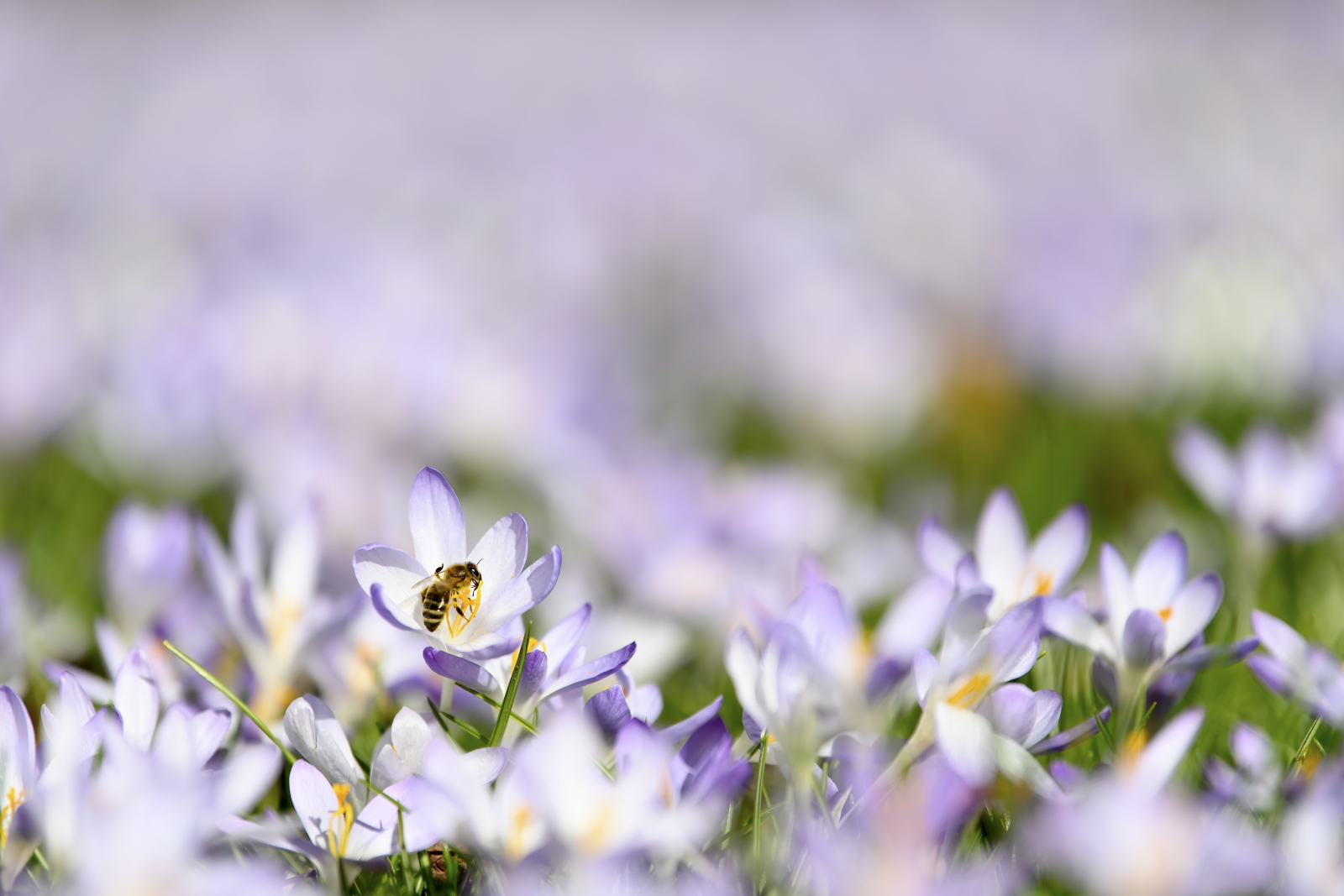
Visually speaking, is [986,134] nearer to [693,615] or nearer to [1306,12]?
[1306,12]

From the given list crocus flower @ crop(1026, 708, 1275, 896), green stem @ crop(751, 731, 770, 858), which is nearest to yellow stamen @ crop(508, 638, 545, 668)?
green stem @ crop(751, 731, 770, 858)

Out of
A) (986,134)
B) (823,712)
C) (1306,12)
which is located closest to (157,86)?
(986,134)

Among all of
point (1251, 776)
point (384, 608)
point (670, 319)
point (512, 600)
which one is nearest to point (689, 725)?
point (512, 600)

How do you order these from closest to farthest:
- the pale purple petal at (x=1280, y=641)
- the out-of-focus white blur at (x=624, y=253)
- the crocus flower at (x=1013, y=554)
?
the pale purple petal at (x=1280, y=641) → the crocus flower at (x=1013, y=554) → the out-of-focus white blur at (x=624, y=253)

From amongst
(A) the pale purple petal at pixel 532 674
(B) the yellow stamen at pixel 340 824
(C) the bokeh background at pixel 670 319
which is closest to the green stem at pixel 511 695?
(A) the pale purple petal at pixel 532 674

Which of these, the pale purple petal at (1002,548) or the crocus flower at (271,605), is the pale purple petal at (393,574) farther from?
the pale purple petal at (1002,548)

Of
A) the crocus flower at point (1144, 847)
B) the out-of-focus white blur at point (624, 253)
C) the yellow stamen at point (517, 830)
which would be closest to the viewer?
the crocus flower at point (1144, 847)

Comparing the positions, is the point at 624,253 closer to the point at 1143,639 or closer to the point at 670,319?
the point at 670,319

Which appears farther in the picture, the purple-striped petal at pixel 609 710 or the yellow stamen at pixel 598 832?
the purple-striped petal at pixel 609 710
